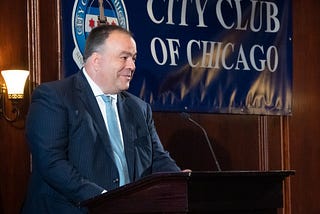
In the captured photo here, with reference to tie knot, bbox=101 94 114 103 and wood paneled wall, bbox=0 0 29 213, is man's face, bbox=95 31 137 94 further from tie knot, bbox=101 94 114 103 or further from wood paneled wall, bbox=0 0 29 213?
wood paneled wall, bbox=0 0 29 213

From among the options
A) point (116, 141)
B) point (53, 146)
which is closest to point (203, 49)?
point (116, 141)

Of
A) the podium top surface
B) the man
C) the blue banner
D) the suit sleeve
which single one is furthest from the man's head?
the blue banner

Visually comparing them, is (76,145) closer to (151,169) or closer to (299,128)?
(151,169)

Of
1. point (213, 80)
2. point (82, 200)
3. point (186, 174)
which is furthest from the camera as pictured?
point (213, 80)

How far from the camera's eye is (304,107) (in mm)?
5734

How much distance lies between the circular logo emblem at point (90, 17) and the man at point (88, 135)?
92cm

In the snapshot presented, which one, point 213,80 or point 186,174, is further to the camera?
point 213,80

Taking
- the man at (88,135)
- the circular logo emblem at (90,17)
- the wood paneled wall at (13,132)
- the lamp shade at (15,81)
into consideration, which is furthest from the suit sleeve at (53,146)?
the circular logo emblem at (90,17)

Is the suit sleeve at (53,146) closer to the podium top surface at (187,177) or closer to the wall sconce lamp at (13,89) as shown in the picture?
the podium top surface at (187,177)

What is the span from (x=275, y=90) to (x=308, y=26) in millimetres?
699

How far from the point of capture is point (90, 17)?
179 inches

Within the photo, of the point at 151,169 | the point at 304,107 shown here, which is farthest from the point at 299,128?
the point at 151,169

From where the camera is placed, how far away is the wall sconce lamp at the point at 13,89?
4211 mm

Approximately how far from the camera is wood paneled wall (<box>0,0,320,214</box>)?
4.34 meters
